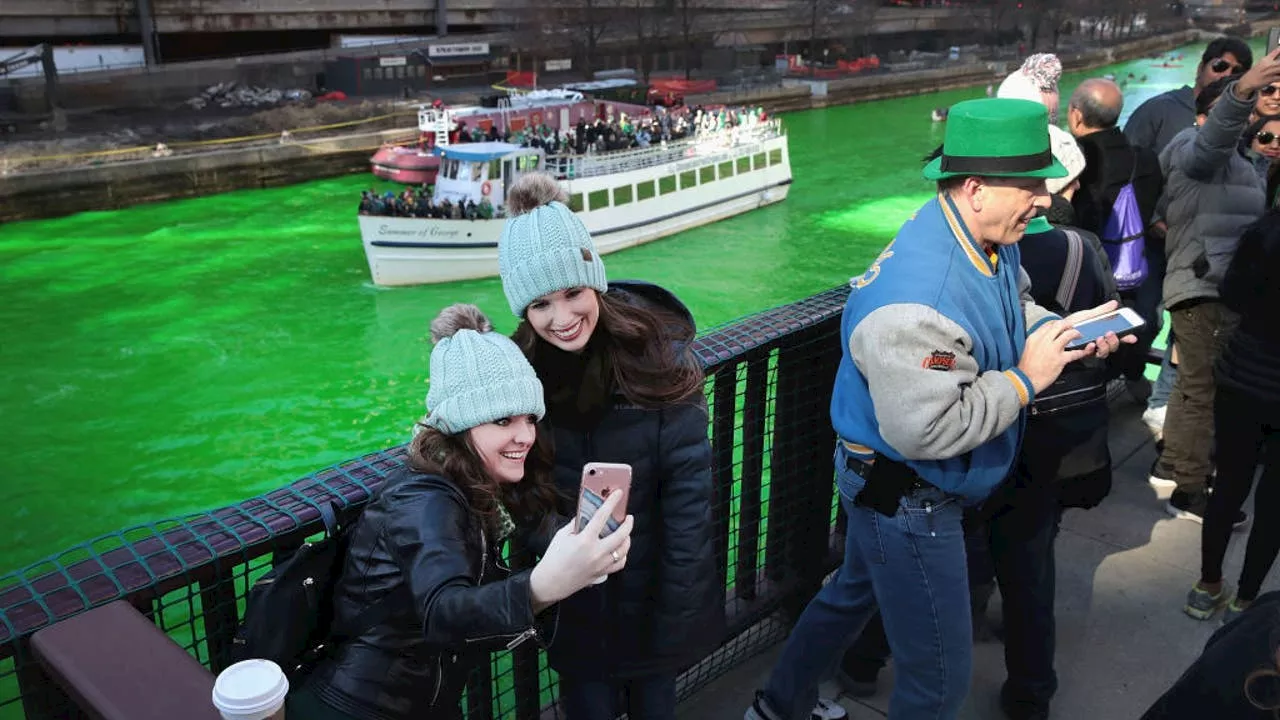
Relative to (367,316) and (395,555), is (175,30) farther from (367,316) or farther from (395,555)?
(395,555)

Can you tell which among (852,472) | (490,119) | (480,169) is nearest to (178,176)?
(490,119)

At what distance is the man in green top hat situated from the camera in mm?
2367

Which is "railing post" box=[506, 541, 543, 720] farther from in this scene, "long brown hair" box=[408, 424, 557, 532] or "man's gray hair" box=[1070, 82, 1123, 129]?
"man's gray hair" box=[1070, 82, 1123, 129]

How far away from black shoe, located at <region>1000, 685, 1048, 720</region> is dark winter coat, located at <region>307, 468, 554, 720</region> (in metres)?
1.83

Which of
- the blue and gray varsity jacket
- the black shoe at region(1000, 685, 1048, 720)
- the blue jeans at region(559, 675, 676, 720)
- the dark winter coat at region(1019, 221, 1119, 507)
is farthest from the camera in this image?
the black shoe at region(1000, 685, 1048, 720)

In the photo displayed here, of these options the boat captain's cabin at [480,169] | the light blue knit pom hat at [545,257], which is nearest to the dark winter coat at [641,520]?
the light blue knit pom hat at [545,257]

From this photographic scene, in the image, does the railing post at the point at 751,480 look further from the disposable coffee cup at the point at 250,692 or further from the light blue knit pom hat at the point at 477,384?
the disposable coffee cup at the point at 250,692

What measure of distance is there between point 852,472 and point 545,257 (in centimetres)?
91

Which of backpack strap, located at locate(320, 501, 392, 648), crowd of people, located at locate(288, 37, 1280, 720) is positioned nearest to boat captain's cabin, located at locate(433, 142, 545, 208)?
crowd of people, located at locate(288, 37, 1280, 720)

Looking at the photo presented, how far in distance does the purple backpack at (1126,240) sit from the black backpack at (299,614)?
372cm

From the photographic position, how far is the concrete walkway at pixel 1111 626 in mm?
3379

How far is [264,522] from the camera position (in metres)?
2.16

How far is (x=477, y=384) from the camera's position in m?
2.16

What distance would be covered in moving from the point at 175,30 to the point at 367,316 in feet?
82.7
